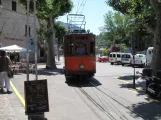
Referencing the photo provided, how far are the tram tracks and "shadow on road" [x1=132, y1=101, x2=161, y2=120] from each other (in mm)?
170

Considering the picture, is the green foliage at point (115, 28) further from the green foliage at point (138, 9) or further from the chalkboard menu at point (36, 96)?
the chalkboard menu at point (36, 96)

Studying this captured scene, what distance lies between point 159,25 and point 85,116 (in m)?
8.79

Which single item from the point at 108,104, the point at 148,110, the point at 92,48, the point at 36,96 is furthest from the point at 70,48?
the point at 36,96

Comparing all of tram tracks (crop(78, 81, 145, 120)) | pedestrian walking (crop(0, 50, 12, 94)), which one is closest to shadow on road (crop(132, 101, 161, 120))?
tram tracks (crop(78, 81, 145, 120))

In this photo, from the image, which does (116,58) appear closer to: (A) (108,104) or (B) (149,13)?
(B) (149,13)

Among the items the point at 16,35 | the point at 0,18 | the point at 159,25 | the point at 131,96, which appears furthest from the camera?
the point at 16,35

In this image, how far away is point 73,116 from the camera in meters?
9.39

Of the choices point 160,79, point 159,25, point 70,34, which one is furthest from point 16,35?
point 160,79

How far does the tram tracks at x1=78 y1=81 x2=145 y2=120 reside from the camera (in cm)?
942

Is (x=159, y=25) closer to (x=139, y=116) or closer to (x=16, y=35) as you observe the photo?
(x=139, y=116)

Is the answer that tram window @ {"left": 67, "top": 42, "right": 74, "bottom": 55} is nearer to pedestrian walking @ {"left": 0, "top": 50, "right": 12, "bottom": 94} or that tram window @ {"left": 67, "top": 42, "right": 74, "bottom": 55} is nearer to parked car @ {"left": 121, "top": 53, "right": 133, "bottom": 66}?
pedestrian walking @ {"left": 0, "top": 50, "right": 12, "bottom": 94}

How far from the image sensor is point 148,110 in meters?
10.3

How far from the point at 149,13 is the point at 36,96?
1493cm

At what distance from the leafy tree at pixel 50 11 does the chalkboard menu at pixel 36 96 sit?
23.9m
